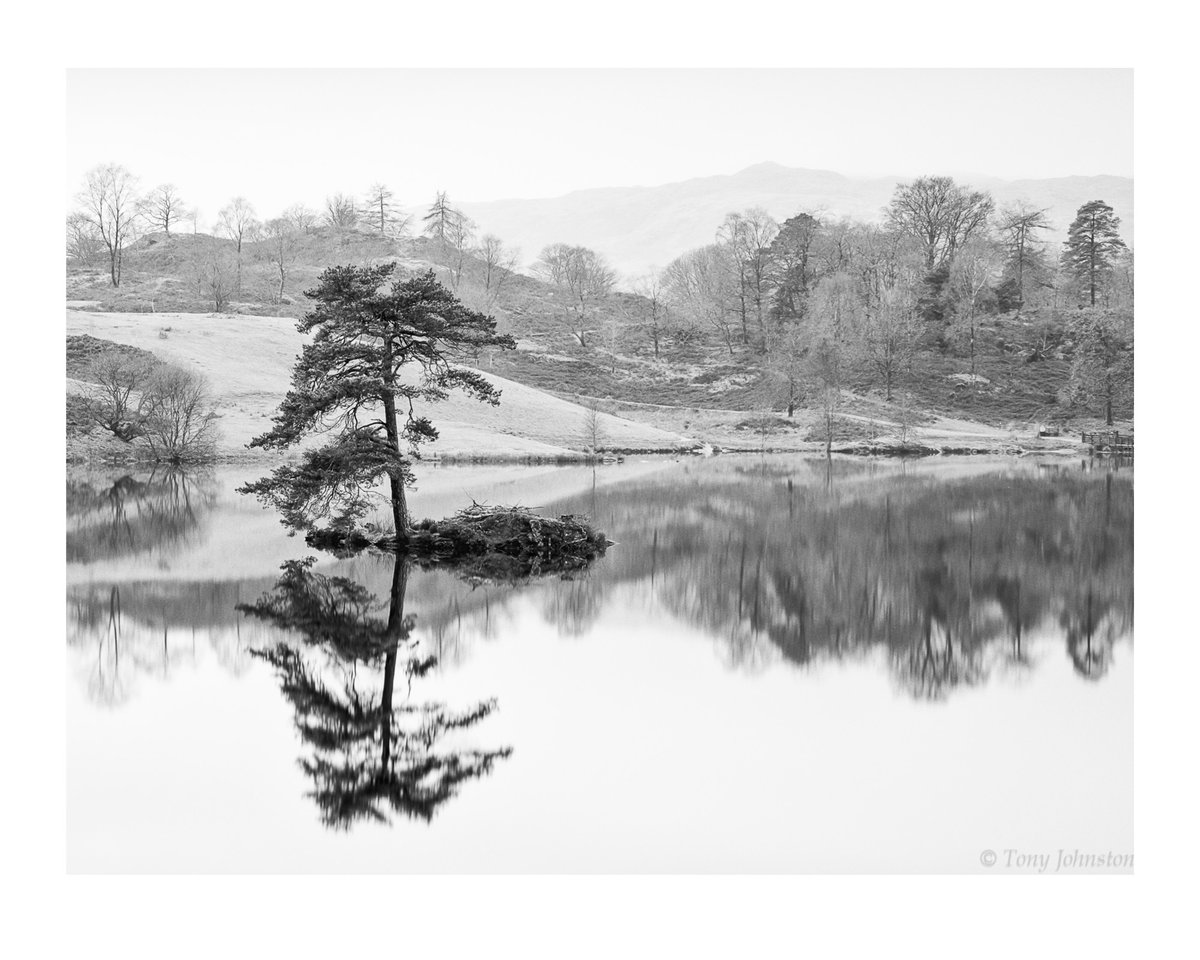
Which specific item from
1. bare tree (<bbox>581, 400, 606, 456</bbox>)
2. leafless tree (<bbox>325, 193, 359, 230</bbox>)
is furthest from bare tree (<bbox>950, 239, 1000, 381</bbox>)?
leafless tree (<bbox>325, 193, 359, 230</bbox>)

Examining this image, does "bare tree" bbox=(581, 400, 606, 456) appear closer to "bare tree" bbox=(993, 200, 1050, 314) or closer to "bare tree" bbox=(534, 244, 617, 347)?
"bare tree" bbox=(534, 244, 617, 347)

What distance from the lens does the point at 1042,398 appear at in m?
67.1

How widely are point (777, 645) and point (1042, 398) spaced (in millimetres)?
59854

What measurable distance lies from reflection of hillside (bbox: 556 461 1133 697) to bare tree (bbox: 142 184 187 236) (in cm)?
6740

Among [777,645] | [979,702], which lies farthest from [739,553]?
[979,702]

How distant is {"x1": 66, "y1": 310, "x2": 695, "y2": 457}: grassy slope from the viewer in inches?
1937

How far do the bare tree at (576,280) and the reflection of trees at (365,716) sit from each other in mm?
79383

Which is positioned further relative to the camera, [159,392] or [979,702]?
[159,392]

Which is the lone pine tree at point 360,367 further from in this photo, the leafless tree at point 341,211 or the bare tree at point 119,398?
the leafless tree at point 341,211

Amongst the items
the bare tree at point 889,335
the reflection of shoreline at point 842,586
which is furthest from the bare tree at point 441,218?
the reflection of shoreline at point 842,586

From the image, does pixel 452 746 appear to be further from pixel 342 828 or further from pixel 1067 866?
pixel 1067 866

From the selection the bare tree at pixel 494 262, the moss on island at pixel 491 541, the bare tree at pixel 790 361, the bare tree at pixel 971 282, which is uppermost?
the bare tree at pixel 494 262

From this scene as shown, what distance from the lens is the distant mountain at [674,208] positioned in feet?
267

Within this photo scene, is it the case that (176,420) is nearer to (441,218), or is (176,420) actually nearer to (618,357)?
(618,357)
